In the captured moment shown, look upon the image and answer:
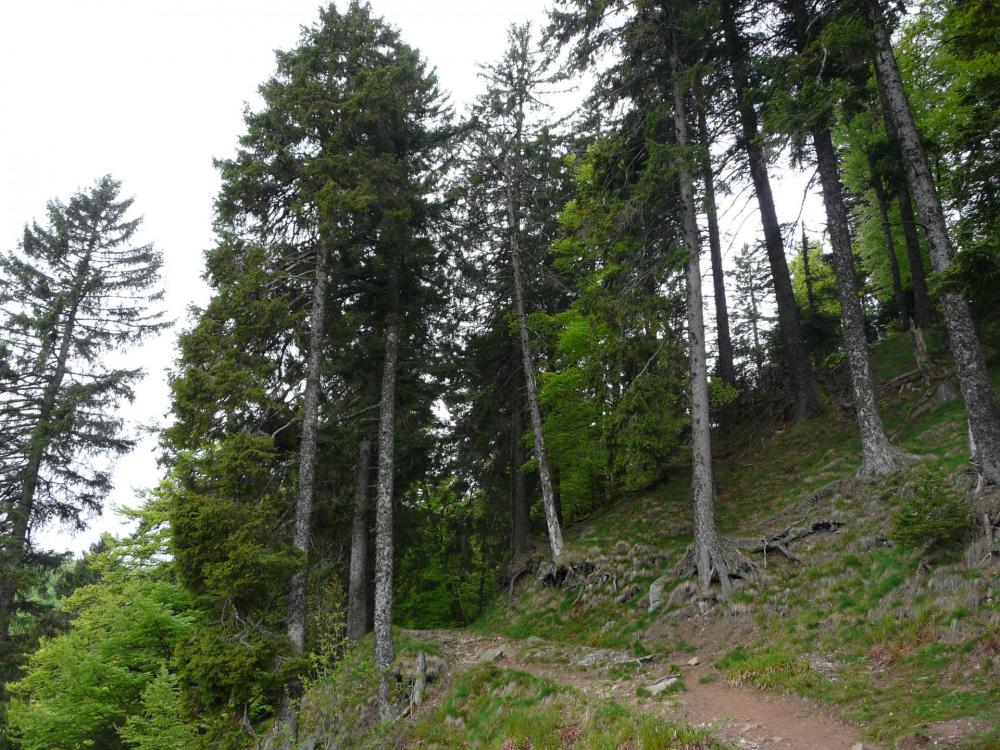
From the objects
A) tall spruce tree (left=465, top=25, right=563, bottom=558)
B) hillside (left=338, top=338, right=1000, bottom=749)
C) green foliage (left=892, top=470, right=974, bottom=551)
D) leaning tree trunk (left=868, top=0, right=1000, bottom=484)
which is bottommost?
hillside (left=338, top=338, right=1000, bottom=749)

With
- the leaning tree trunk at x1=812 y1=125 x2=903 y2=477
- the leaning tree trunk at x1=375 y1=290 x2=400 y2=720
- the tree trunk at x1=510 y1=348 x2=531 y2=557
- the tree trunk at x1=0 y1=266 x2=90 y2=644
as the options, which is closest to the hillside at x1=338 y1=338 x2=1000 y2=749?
the leaning tree trunk at x1=812 y1=125 x2=903 y2=477

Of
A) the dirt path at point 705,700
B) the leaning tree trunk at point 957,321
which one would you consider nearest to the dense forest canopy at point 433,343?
the leaning tree trunk at point 957,321

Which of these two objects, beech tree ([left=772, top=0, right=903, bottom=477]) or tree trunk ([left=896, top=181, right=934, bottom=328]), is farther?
tree trunk ([left=896, top=181, right=934, bottom=328])

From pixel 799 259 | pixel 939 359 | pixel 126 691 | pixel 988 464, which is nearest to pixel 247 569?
pixel 126 691

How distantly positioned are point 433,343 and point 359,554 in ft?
23.0

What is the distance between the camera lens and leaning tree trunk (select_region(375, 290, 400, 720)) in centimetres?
1168

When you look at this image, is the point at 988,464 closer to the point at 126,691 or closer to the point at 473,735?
the point at 473,735

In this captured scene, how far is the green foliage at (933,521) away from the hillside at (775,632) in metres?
0.14

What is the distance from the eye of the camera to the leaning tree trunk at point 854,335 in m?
11.2

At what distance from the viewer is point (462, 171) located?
19.3 metres

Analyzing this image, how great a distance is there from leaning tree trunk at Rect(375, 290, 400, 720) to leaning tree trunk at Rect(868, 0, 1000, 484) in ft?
37.5

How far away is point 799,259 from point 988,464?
108ft

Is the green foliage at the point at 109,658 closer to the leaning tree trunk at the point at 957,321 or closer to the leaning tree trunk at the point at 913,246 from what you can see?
the leaning tree trunk at the point at 957,321

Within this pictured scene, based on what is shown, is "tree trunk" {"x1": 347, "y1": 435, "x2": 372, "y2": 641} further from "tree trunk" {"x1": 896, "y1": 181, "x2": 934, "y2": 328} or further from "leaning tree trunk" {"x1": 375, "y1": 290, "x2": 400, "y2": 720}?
"tree trunk" {"x1": 896, "y1": 181, "x2": 934, "y2": 328}
